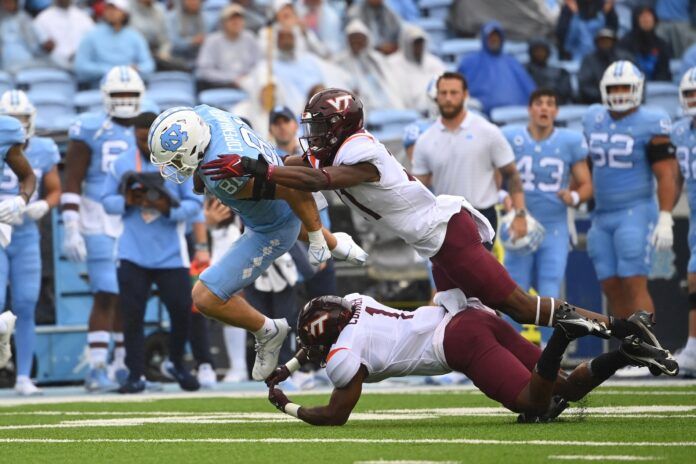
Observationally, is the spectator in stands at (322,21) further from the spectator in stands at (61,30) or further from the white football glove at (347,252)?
the white football glove at (347,252)

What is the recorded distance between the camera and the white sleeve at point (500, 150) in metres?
9.45

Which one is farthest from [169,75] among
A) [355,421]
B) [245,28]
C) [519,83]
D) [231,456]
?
[231,456]

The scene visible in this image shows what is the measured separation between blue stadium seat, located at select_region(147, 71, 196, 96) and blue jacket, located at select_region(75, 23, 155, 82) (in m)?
0.12

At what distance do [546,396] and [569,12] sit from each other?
9839 millimetres

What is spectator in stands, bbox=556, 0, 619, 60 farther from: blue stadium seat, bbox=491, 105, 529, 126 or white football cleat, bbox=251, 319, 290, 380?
white football cleat, bbox=251, 319, 290, 380

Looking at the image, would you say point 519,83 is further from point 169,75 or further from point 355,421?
point 355,421

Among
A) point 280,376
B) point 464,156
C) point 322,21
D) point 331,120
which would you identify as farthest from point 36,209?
point 322,21

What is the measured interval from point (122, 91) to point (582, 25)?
22.2 feet

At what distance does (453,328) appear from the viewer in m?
6.11

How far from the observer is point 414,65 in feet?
47.7

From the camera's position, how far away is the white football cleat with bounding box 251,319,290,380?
23.5 feet

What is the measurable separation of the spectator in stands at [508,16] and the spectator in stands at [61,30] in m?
4.04

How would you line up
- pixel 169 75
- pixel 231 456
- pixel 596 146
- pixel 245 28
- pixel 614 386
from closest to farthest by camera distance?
1. pixel 231 456
2. pixel 614 386
3. pixel 596 146
4. pixel 169 75
5. pixel 245 28

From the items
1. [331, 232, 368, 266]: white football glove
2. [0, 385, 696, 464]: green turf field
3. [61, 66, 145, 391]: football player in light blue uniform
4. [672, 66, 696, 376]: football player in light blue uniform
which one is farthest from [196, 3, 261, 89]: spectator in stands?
[331, 232, 368, 266]: white football glove
